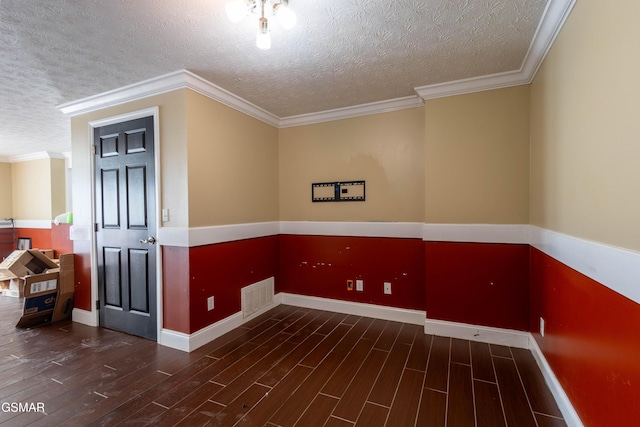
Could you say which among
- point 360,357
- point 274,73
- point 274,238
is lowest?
point 360,357

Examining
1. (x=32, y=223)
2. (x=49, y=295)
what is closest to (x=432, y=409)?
(x=49, y=295)

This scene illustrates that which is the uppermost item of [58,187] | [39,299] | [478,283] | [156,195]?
[58,187]

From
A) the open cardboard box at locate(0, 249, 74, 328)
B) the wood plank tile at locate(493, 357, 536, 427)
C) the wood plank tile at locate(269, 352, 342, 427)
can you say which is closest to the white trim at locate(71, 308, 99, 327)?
the open cardboard box at locate(0, 249, 74, 328)

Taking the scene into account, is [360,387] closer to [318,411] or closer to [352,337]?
[318,411]

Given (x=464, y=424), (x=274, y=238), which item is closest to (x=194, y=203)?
(x=274, y=238)

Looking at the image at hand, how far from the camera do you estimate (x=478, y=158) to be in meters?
2.65

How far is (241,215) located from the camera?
10.4 feet

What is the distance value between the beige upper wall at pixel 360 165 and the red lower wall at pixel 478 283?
1.86 ft

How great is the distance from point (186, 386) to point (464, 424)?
1821 millimetres

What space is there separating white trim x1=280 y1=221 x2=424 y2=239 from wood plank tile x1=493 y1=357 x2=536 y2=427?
134cm

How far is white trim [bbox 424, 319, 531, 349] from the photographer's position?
2.52 metres

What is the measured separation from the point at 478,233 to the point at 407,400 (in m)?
1.59

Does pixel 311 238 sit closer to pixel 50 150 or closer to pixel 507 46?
pixel 507 46

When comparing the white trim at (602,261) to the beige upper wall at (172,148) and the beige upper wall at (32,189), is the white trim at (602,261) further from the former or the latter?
the beige upper wall at (32,189)
